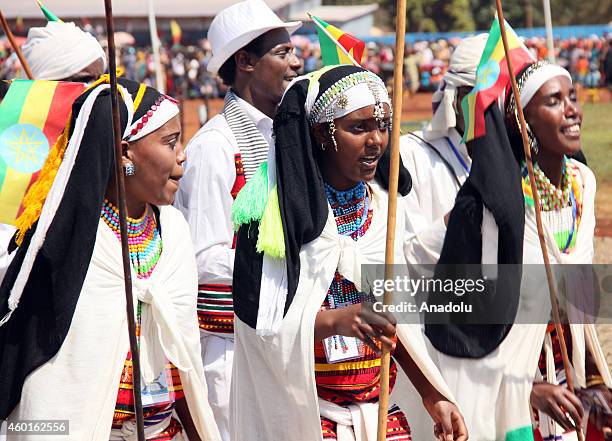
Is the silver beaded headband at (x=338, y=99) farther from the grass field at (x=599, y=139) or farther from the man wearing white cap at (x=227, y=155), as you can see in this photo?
the grass field at (x=599, y=139)

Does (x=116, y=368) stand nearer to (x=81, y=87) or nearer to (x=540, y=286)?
(x=81, y=87)

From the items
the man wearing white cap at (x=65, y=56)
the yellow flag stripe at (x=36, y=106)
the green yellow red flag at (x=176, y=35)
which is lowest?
the yellow flag stripe at (x=36, y=106)

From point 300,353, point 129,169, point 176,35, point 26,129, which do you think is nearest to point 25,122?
point 26,129

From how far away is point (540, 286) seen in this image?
5.33 m

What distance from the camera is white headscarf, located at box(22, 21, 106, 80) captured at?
6.84 metres

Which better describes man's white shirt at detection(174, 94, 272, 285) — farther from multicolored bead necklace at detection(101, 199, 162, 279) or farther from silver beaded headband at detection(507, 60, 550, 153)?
silver beaded headband at detection(507, 60, 550, 153)

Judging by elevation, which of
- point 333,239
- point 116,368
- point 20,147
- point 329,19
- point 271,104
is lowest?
point 116,368

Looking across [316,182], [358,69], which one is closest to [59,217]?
[316,182]

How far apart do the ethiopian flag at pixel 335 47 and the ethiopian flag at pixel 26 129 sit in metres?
1.13

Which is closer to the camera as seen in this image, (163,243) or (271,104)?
(163,243)

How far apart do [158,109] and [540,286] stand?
1.89 m

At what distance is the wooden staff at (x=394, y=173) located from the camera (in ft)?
12.4

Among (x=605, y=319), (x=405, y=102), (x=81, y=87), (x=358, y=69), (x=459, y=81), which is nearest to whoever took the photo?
(x=358, y=69)

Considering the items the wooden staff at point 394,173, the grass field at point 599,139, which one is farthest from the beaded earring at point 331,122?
the grass field at point 599,139
